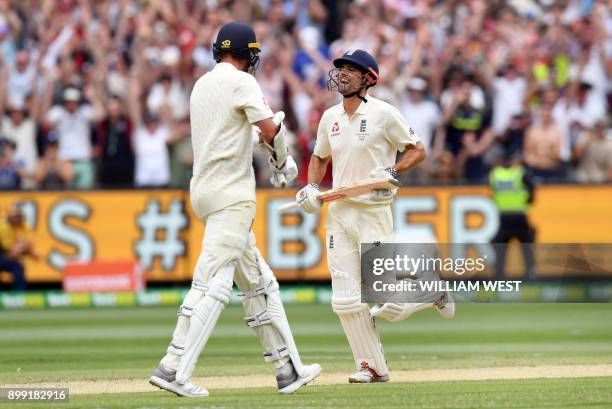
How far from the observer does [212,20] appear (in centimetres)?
2159

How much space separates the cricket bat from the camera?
10328 millimetres

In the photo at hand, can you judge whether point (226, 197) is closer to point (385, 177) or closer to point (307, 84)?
point (385, 177)

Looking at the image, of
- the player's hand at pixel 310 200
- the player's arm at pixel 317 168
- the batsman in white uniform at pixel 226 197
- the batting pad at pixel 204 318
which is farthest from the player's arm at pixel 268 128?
the player's arm at pixel 317 168

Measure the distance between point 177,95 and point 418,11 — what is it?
387 cm

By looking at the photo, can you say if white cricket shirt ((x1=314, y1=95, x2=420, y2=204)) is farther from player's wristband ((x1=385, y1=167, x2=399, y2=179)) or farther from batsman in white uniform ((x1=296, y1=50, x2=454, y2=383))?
player's wristband ((x1=385, y1=167, x2=399, y2=179))

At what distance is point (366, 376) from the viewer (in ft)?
34.2

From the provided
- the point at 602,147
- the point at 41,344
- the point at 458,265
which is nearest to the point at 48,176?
the point at 41,344

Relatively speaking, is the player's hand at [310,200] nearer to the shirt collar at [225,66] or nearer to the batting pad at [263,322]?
the batting pad at [263,322]

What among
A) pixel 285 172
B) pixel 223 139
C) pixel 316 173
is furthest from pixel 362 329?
pixel 223 139

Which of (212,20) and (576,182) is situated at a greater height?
(212,20)

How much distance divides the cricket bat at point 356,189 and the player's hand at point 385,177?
0.09ft

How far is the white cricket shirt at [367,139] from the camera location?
10.5 meters

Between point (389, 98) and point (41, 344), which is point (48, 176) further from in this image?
point (41, 344)

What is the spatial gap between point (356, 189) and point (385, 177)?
0.74 ft
